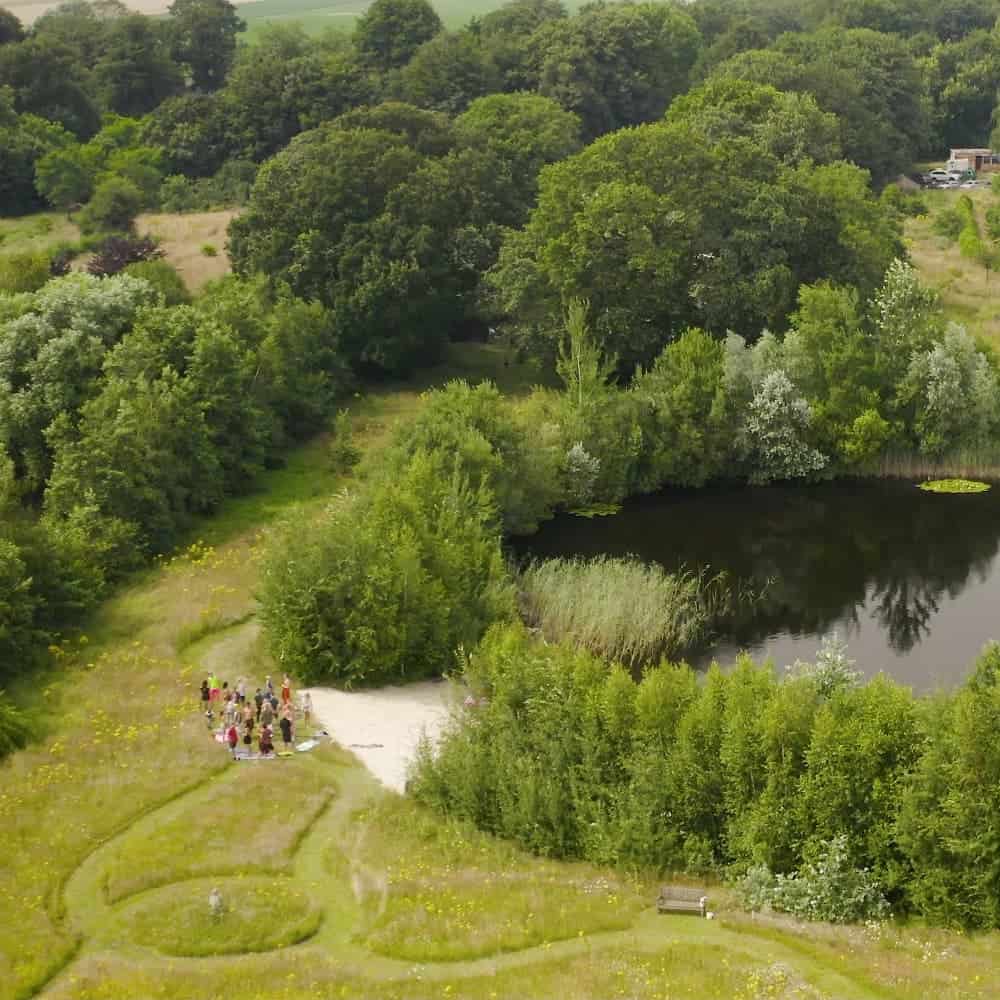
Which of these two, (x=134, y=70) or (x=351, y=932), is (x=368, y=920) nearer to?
(x=351, y=932)

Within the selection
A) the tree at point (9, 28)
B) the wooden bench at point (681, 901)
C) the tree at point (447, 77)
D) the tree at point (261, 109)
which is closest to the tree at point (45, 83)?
the tree at point (9, 28)

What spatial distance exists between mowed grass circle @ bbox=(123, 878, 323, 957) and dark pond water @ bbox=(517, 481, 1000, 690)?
20.2 m

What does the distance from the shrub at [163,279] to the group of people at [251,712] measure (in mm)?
30806

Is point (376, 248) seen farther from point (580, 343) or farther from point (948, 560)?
point (948, 560)

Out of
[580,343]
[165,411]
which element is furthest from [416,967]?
[580,343]

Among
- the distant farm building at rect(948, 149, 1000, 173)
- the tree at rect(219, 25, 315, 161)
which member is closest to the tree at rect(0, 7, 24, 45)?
the tree at rect(219, 25, 315, 161)

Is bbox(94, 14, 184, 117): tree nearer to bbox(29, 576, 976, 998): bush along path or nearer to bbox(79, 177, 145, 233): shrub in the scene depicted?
bbox(79, 177, 145, 233): shrub

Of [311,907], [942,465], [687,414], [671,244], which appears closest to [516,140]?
[671,244]

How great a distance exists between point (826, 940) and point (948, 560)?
→ 1129 inches

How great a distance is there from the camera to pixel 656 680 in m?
37.8

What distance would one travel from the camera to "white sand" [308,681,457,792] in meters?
41.7

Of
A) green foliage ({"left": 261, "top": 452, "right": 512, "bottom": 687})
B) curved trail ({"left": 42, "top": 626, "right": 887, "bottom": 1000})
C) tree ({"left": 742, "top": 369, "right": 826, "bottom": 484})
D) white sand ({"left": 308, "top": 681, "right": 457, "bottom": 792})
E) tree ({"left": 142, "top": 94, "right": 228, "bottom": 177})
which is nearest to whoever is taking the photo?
curved trail ({"left": 42, "top": 626, "right": 887, "bottom": 1000})

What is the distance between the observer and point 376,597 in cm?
4569

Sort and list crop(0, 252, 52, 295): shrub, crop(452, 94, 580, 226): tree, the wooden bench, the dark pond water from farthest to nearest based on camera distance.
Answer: crop(452, 94, 580, 226): tree → crop(0, 252, 52, 295): shrub → the dark pond water → the wooden bench
